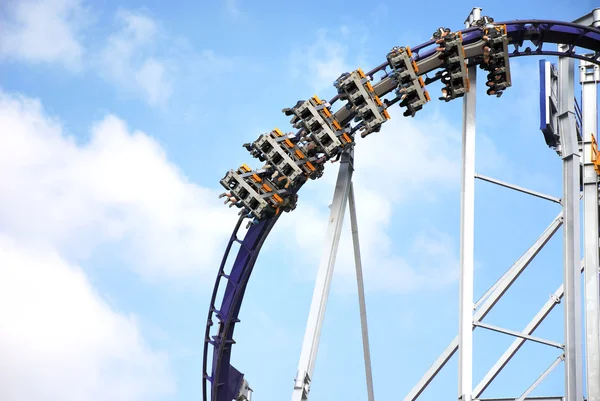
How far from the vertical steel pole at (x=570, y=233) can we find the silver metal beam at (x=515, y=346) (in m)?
3.26

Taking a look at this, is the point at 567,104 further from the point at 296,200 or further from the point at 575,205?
the point at 296,200

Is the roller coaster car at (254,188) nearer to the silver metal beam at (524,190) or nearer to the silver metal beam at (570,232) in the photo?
the silver metal beam at (524,190)

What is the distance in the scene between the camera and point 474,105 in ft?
78.5

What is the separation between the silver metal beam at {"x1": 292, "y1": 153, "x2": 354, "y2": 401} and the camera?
21969 millimetres

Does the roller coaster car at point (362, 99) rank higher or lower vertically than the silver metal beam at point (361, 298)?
higher

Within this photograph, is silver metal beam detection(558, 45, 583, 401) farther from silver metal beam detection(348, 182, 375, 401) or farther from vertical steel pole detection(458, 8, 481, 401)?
silver metal beam detection(348, 182, 375, 401)

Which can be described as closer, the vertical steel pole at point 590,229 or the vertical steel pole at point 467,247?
the vertical steel pole at point 467,247

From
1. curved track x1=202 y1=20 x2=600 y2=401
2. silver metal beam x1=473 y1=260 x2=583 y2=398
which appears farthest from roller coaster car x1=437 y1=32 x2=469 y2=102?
silver metal beam x1=473 y1=260 x2=583 y2=398

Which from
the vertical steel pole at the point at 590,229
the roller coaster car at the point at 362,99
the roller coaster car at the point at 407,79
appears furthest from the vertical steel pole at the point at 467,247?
the vertical steel pole at the point at 590,229

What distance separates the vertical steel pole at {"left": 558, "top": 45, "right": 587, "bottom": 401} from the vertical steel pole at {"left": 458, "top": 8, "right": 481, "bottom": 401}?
2.50 meters

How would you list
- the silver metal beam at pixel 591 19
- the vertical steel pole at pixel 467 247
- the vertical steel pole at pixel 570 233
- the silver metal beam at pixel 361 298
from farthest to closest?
the silver metal beam at pixel 591 19 < the silver metal beam at pixel 361 298 < the vertical steel pole at pixel 570 233 < the vertical steel pole at pixel 467 247

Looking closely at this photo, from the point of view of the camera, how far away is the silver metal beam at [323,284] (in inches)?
865

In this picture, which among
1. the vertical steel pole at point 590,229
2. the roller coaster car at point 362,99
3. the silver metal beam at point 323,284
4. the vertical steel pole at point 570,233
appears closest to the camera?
the silver metal beam at point 323,284

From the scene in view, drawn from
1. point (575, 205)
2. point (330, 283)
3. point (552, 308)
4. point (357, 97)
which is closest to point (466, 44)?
point (357, 97)
